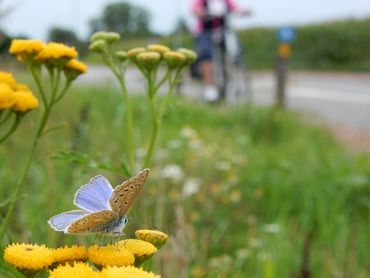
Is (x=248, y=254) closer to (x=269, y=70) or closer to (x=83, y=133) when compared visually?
(x=83, y=133)

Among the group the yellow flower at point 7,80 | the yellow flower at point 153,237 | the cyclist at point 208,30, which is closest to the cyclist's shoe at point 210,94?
the cyclist at point 208,30

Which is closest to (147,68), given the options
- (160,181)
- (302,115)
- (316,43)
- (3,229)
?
(3,229)

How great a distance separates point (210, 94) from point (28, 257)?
9.60 metres

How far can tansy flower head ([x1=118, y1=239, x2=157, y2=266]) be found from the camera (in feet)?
3.24

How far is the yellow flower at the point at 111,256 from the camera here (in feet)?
2.95

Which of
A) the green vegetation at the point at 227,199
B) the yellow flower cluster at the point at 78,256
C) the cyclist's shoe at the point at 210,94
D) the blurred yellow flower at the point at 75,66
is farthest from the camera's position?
the cyclist's shoe at the point at 210,94

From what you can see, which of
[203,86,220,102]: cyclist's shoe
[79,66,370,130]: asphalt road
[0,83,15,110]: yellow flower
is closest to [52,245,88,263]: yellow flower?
[0,83,15,110]: yellow flower

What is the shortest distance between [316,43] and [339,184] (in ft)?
81.6

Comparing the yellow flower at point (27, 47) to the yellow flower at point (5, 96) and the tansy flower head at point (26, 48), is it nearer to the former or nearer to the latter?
the tansy flower head at point (26, 48)

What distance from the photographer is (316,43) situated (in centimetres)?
2884

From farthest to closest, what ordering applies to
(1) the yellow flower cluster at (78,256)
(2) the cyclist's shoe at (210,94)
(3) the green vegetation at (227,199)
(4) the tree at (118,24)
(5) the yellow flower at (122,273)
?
(2) the cyclist's shoe at (210,94)
(4) the tree at (118,24)
(3) the green vegetation at (227,199)
(1) the yellow flower cluster at (78,256)
(5) the yellow flower at (122,273)

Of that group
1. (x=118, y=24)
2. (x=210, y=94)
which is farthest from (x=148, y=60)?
(x=210, y=94)

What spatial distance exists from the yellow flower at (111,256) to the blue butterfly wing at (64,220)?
0.05 m

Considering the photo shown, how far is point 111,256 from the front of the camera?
0.91 m
